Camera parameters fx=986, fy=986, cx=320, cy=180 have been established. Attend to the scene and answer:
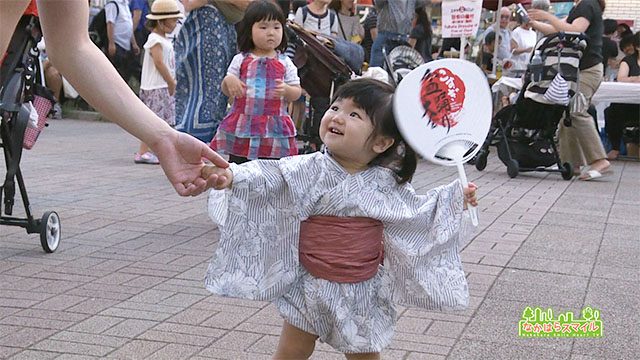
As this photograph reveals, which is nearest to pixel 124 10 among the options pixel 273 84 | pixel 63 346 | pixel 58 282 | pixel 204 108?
pixel 204 108

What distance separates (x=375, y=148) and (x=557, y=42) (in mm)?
7193

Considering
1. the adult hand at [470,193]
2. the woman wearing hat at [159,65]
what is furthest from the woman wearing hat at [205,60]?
the adult hand at [470,193]

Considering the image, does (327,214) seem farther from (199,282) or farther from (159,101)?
(159,101)

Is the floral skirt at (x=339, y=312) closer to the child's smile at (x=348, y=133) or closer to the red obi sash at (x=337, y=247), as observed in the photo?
the red obi sash at (x=337, y=247)

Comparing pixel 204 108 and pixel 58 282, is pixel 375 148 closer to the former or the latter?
pixel 58 282

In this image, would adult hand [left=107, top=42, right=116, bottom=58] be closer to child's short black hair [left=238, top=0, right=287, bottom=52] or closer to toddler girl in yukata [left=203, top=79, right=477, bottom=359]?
child's short black hair [left=238, top=0, right=287, bottom=52]

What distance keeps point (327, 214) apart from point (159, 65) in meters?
7.14

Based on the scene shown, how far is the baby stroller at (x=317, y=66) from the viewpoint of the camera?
930 cm

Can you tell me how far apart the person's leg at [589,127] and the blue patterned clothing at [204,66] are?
4685 millimetres

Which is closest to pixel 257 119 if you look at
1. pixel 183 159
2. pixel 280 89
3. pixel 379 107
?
pixel 280 89

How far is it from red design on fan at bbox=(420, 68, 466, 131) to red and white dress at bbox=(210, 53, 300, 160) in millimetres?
3185

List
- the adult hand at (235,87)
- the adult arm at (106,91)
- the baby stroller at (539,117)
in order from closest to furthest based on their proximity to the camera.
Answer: the adult arm at (106,91)
the adult hand at (235,87)
the baby stroller at (539,117)

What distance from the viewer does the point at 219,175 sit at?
9.40 ft

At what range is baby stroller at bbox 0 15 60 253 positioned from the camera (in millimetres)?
5367
